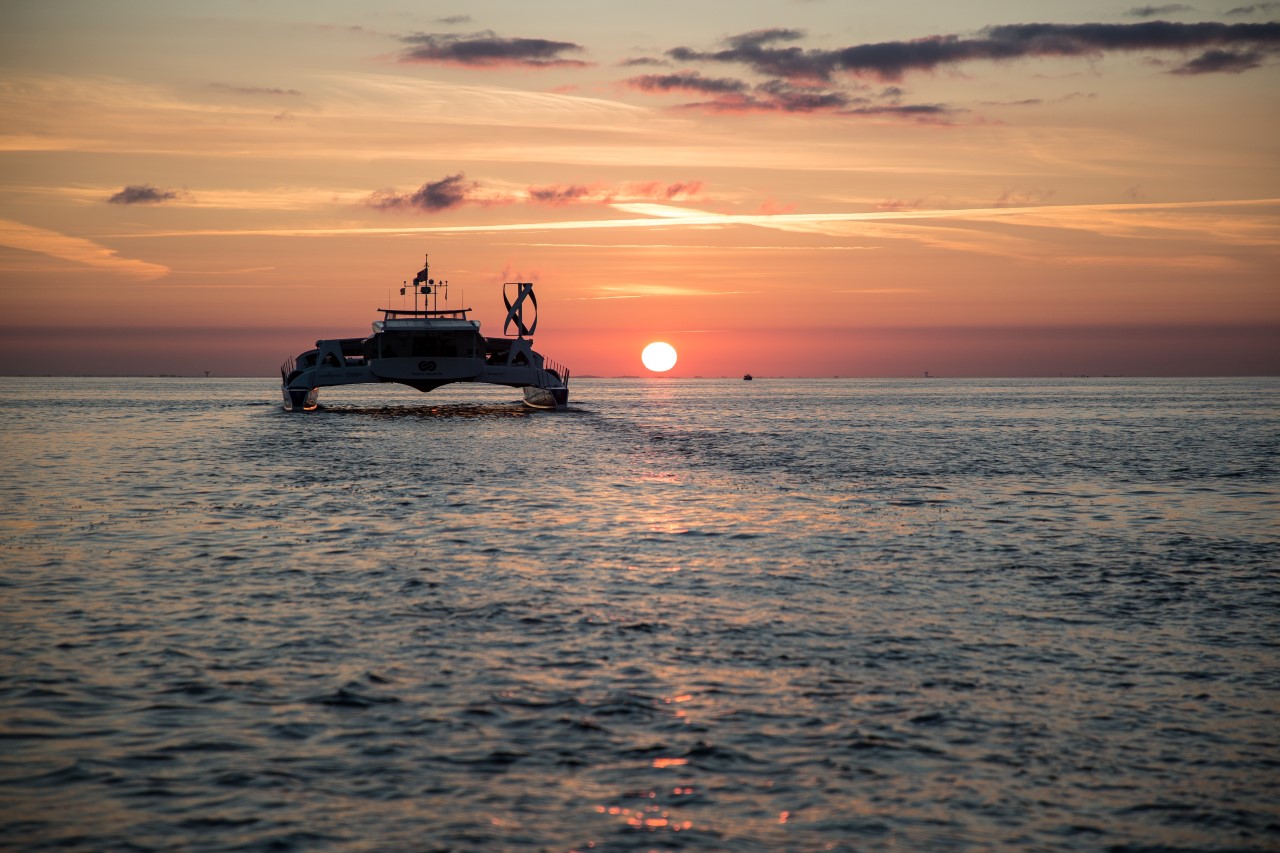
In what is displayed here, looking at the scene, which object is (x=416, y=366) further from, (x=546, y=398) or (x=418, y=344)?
(x=546, y=398)

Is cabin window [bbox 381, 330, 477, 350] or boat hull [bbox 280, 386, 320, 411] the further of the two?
boat hull [bbox 280, 386, 320, 411]

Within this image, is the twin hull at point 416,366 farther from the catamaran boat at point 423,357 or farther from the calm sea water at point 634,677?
the calm sea water at point 634,677

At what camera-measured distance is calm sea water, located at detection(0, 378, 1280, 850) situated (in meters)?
9.35

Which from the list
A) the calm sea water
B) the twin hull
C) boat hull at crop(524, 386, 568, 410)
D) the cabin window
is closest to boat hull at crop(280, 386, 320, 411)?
the twin hull

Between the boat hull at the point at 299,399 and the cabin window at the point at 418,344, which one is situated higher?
the cabin window at the point at 418,344

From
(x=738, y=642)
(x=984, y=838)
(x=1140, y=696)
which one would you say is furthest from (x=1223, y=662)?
(x=984, y=838)

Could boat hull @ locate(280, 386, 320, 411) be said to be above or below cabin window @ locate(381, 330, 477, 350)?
below

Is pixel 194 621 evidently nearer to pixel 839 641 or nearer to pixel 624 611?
pixel 624 611

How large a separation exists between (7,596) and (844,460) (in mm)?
44075

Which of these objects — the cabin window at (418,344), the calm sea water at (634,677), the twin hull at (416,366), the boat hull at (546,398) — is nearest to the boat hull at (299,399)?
the twin hull at (416,366)

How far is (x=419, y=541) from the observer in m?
26.1

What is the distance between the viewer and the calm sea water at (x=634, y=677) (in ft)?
30.7

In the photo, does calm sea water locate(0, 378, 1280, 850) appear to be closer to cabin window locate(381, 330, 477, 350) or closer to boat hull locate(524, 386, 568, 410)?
cabin window locate(381, 330, 477, 350)

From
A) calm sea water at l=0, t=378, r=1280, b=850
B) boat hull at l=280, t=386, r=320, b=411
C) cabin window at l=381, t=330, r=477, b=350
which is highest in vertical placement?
cabin window at l=381, t=330, r=477, b=350
